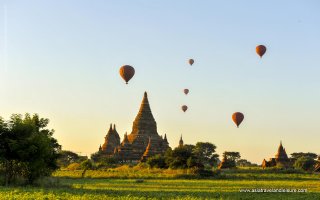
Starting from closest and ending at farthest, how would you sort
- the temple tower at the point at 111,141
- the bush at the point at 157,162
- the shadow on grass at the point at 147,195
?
the shadow on grass at the point at 147,195
the bush at the point at 157,162
the temple tower at the point at 111,141

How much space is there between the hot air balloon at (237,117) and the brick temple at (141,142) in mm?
34073

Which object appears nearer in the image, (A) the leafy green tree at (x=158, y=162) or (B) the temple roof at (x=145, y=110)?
(A) the leafy green tree at (x=158, y=162)

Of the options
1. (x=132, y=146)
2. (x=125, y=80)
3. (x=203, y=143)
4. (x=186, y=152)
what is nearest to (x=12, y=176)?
(x=125, y=80)

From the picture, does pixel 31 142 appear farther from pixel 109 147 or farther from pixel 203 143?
pixel 203 143

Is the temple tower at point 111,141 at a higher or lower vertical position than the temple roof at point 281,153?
higher

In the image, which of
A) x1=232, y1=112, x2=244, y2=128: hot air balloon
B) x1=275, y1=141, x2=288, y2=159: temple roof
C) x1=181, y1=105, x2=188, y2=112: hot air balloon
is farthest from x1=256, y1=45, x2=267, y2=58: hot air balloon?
x1=275, y1=141, x2=288, y2=159: temple roof

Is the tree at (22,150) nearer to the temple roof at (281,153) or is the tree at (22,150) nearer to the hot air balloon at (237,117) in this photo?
the hot air balloon at (237,117)

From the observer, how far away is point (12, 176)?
4147 cm

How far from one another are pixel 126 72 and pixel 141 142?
48440mm

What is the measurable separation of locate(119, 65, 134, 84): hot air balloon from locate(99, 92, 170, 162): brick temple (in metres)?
37.0

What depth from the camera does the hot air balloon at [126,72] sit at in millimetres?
59000

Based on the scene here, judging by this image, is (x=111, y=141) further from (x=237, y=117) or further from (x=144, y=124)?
(x=237, y=117)

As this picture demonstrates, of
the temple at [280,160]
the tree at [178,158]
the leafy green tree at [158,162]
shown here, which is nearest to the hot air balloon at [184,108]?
the leafy green tree at [158,162]

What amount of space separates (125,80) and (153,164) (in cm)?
2067
